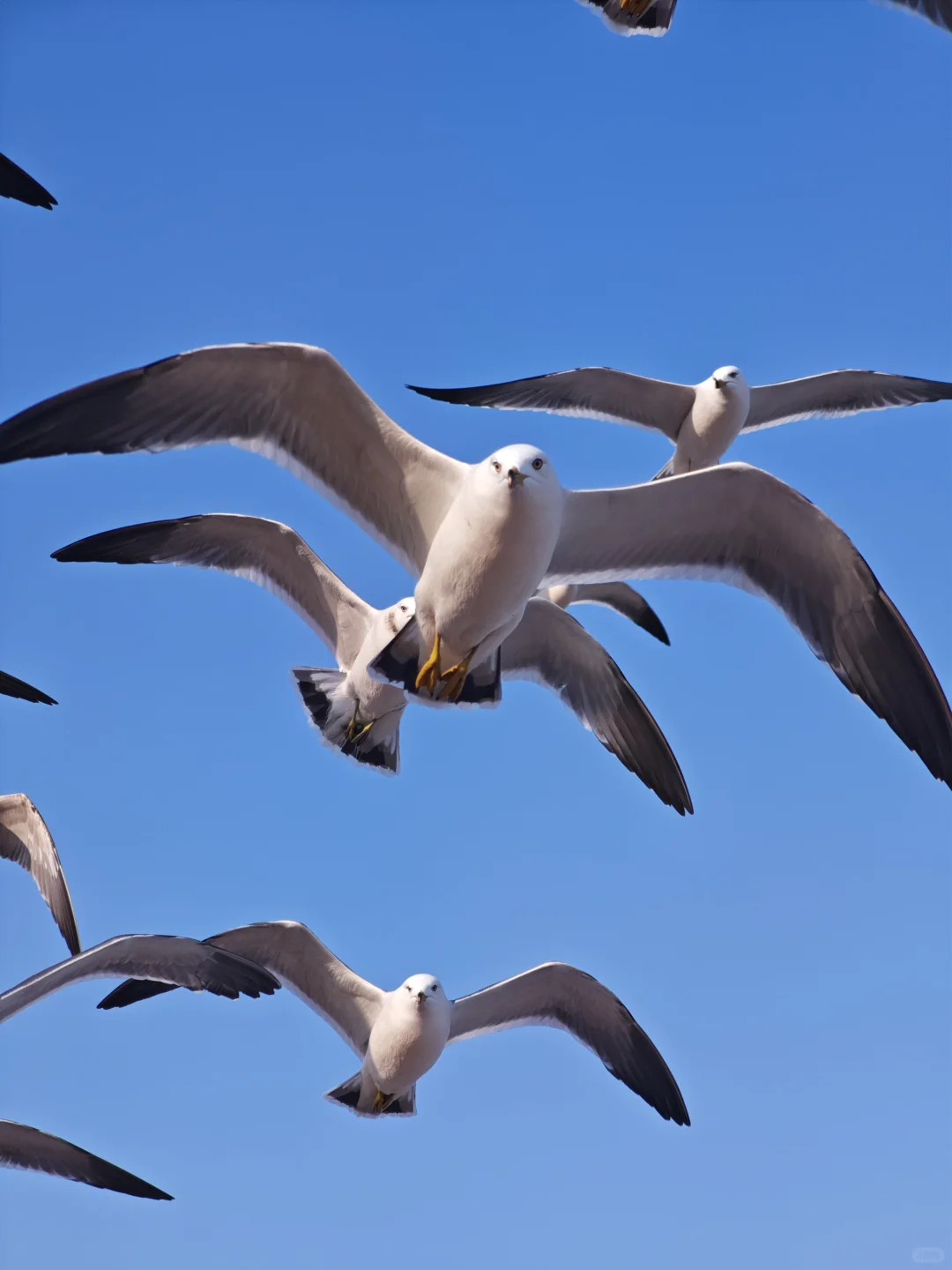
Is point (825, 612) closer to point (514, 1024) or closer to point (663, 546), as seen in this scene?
point (663, 546)

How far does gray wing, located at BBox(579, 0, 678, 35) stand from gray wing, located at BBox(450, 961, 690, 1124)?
23.1ft

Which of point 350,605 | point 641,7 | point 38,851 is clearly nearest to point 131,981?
point 38,851

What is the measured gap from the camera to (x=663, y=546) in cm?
897

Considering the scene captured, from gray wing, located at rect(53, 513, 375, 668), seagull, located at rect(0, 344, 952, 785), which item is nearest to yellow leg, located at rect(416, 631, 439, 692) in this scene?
seagull, located at rect(0, 344, 952, 785)

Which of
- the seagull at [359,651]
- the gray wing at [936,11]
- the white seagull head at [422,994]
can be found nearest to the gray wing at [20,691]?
the seagull at [359,651]

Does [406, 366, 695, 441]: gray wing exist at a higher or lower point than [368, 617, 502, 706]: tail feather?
higher

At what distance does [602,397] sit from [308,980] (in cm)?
590

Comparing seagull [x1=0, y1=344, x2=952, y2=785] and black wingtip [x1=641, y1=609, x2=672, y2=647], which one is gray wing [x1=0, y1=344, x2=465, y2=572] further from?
black wingtip [x1=641, y1=609, x2=672, y2=647]

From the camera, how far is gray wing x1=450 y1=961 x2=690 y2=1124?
39.9ft

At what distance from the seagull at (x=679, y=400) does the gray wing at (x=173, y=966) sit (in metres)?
5.09

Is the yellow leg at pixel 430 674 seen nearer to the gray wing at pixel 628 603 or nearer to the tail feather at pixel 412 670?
the tail feather at pixel 412 670

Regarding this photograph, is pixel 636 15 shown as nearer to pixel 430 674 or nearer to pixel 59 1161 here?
pixel 430 674

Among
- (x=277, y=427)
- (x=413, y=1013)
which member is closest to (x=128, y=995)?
(x=413, y=1013)

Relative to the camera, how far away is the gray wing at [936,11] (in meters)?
8.88
